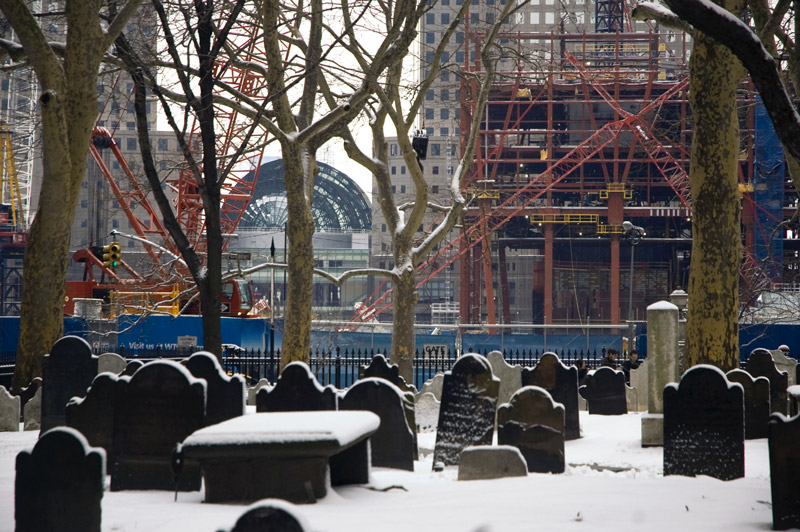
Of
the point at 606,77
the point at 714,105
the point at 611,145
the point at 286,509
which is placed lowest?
the point at 286,509

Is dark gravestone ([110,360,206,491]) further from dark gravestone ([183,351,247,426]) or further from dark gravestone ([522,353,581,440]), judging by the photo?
dark gravestone ([522,353,581,440])

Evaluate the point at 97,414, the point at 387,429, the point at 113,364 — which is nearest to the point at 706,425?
the point at 387,429

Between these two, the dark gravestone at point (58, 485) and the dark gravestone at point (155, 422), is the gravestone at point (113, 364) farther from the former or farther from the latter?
the dark gravestone at point (58, 485)

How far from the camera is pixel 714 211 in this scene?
1048 centimetres

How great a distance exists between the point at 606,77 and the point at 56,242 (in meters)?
42.0

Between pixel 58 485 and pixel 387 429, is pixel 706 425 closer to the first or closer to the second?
pixel 387 429

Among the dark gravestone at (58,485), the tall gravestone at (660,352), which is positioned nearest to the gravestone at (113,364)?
the tall gravestone at (660,352)

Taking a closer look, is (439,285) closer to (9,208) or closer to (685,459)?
(9,208)

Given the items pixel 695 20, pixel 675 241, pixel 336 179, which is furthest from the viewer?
pixel 336 179

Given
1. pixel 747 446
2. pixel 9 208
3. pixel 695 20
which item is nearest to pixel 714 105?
pixel 747 446

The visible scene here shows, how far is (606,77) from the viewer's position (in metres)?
48.4

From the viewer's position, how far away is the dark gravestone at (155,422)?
5.98 m

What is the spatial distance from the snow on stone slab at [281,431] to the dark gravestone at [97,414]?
2040mm

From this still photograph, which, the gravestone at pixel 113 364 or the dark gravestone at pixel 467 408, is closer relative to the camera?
the dark gravestone at pixel 467 408
